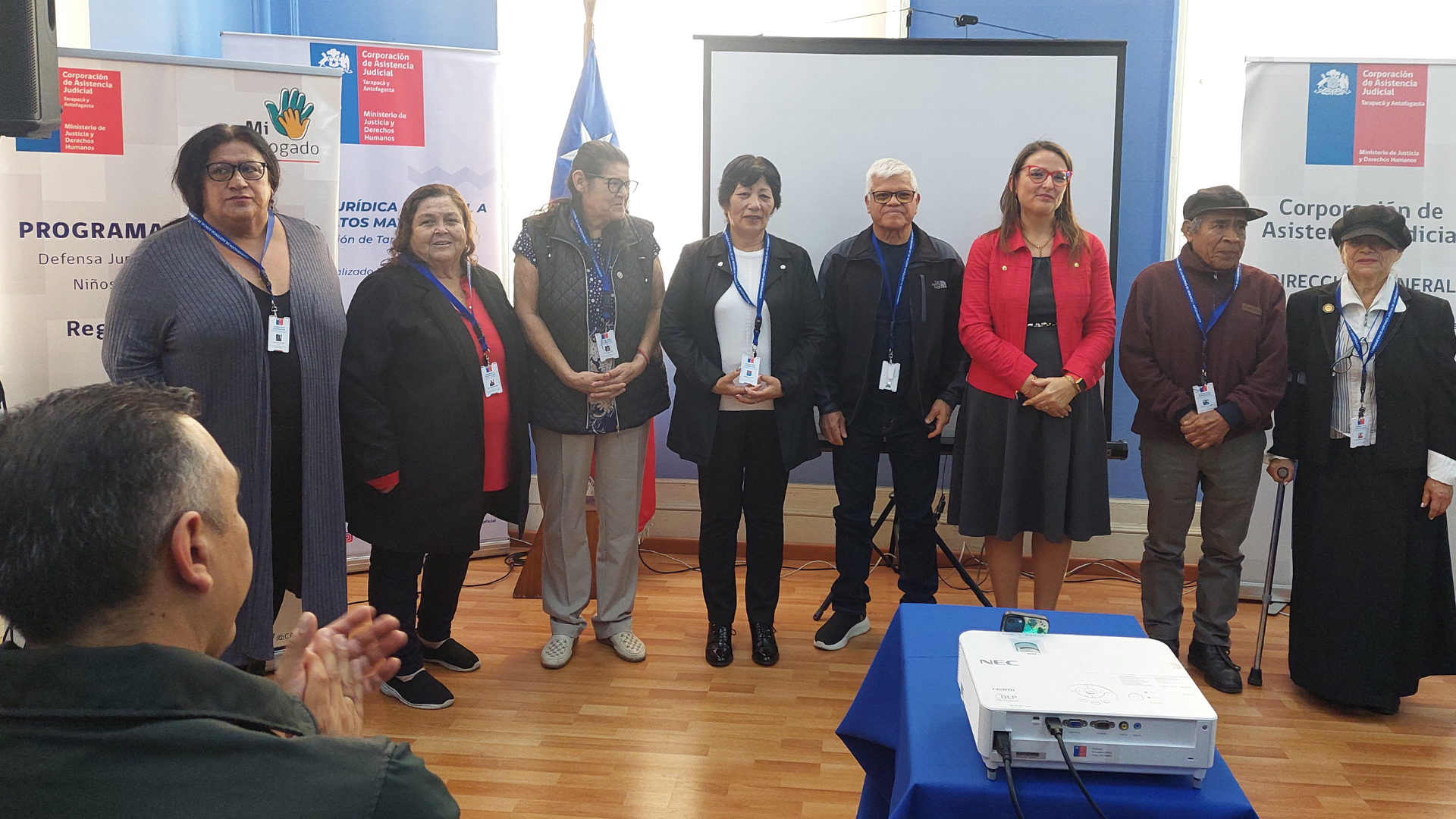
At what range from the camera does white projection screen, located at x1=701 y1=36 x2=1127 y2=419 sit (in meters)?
3.76

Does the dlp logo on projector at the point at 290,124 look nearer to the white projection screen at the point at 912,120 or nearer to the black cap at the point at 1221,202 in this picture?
the white projection screen at the point at 912,120

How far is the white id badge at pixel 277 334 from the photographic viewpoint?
8.36ft

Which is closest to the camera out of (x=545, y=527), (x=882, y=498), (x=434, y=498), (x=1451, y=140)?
(x=434, y=498)

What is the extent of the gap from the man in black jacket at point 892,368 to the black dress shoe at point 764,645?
0.62 feet

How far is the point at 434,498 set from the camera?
114 inches

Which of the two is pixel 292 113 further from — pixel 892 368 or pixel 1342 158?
pixel 1342 158

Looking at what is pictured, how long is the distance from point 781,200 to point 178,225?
2105 millimetres

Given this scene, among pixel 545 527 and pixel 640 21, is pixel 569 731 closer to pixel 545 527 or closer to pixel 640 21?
pixel 545 527

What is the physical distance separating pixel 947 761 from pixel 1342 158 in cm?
348

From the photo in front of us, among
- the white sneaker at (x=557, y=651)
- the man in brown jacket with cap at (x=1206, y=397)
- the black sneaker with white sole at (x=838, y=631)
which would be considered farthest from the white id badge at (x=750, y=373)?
the man in brown jacket with cap at (x=1206, y=397)

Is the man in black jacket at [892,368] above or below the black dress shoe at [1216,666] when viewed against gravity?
above

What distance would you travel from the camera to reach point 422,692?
2947 millimetres

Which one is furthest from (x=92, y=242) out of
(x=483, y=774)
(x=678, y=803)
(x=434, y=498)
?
(x=678, y=803)

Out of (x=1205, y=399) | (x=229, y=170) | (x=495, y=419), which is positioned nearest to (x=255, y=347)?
(x=229, y=170)
